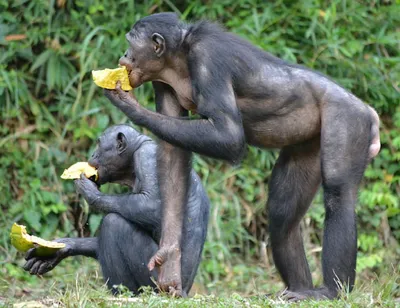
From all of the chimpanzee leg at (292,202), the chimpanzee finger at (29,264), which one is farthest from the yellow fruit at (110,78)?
the chimpanzee finger at (29,264)

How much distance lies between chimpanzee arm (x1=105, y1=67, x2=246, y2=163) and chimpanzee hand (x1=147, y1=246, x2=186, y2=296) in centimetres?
82

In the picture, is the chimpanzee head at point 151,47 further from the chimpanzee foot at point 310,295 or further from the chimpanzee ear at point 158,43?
the chimpanzee foot at point 310,295

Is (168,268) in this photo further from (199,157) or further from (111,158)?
(199,157)

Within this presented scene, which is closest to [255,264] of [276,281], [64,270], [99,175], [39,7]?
[276,281]

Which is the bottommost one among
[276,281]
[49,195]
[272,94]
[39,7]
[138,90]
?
[276,281]

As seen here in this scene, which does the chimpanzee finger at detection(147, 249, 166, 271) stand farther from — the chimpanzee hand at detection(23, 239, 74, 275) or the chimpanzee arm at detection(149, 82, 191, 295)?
the chimpanzee hand at detection(23, 239, 74, 275)

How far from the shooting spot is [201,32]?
6.85m

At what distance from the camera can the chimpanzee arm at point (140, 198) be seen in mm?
7410

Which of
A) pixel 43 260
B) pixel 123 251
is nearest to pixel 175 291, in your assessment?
pixel 123 251

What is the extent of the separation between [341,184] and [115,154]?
2176mm

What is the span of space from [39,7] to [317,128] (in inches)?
202

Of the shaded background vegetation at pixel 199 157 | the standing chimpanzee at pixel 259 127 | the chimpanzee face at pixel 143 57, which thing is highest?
the chimpanzee face at pixel 143 57

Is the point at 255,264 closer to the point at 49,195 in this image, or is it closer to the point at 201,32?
the point at 49,195

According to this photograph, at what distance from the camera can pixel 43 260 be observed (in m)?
7.65
